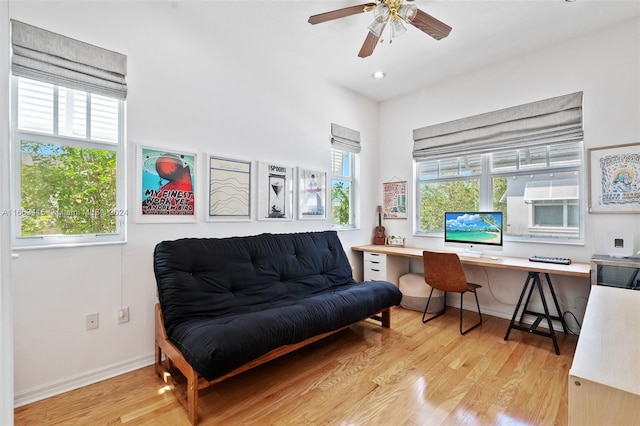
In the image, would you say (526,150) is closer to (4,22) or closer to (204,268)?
(204,268)

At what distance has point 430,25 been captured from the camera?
7.18 ft

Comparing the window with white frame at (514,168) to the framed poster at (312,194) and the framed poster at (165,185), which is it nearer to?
the framed poster at (312,194)

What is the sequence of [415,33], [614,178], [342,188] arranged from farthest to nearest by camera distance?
[342,188] < [415,33] < [614,178]

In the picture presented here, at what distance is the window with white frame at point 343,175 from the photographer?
12.5 feet

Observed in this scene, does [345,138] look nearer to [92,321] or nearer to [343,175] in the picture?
[343,175]

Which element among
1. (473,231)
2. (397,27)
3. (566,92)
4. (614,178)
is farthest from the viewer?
(473,231)

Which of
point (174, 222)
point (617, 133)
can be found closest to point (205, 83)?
point (174, 222)

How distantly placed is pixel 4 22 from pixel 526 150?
148 inches

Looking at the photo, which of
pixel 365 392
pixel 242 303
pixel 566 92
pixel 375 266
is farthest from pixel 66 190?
pixel 566 92

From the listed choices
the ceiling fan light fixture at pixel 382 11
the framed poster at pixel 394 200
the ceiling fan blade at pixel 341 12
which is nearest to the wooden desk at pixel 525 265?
the framed poster at pixel 394 200

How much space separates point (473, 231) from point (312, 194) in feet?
5.84

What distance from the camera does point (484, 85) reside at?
132 inches

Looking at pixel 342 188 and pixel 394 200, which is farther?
pixel 394 200

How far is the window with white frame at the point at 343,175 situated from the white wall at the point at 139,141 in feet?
2.49
